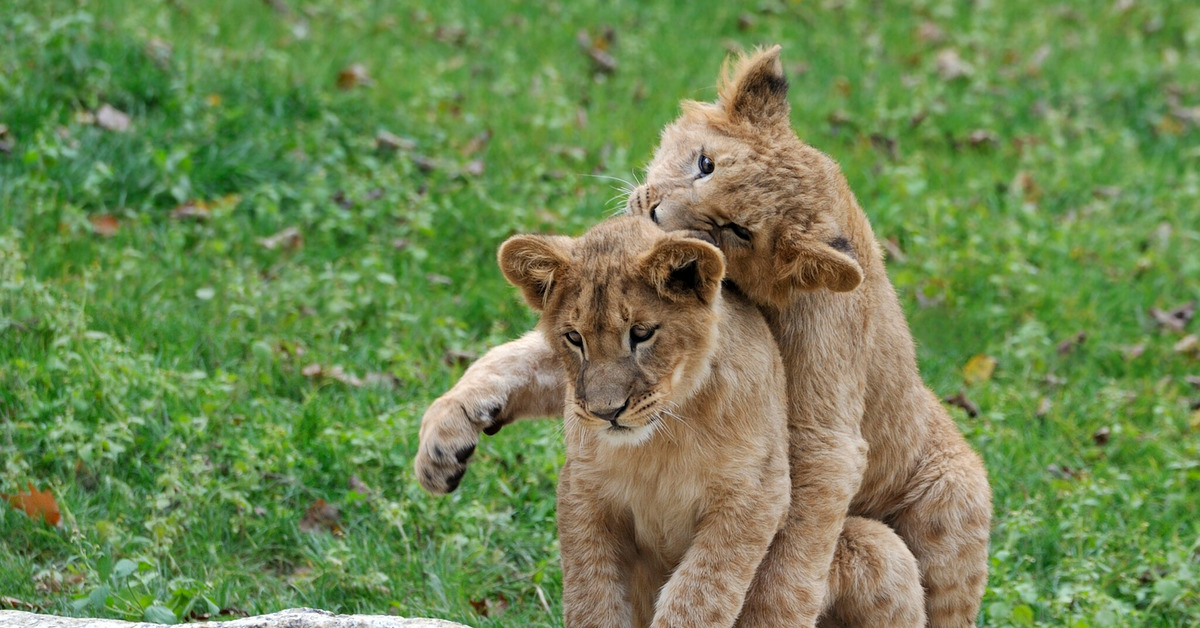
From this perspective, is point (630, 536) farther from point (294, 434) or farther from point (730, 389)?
point (294, 434)

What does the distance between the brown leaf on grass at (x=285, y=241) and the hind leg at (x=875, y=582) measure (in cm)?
411

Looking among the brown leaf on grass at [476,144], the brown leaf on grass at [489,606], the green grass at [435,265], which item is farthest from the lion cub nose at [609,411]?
the brown leaf on grass at [476,144]

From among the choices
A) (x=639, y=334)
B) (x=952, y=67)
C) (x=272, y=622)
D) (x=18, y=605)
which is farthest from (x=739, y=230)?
(x=952, y=67)

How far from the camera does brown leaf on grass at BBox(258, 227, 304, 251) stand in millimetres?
7402

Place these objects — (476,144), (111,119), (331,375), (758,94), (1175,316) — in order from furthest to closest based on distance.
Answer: (476,144) → (1175,316) → (111,119) → (331,375) → (758,94)

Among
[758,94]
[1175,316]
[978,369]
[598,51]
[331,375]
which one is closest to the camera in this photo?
[758,94]

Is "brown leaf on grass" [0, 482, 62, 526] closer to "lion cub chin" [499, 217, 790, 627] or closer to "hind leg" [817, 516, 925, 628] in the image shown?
"lion cub chin" [499, 217, 790, 627]

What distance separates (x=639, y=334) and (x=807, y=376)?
78cm

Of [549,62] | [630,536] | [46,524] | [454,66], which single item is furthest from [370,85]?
[630,536]

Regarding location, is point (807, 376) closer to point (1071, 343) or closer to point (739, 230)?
point (739, 230)

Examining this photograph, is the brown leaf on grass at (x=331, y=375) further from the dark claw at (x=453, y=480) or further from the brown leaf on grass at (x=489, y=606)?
the dark claw at (x=453, y=480)

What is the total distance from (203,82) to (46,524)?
3.95 meters

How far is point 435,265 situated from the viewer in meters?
7.48

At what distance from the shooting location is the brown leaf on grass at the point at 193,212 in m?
7.46
